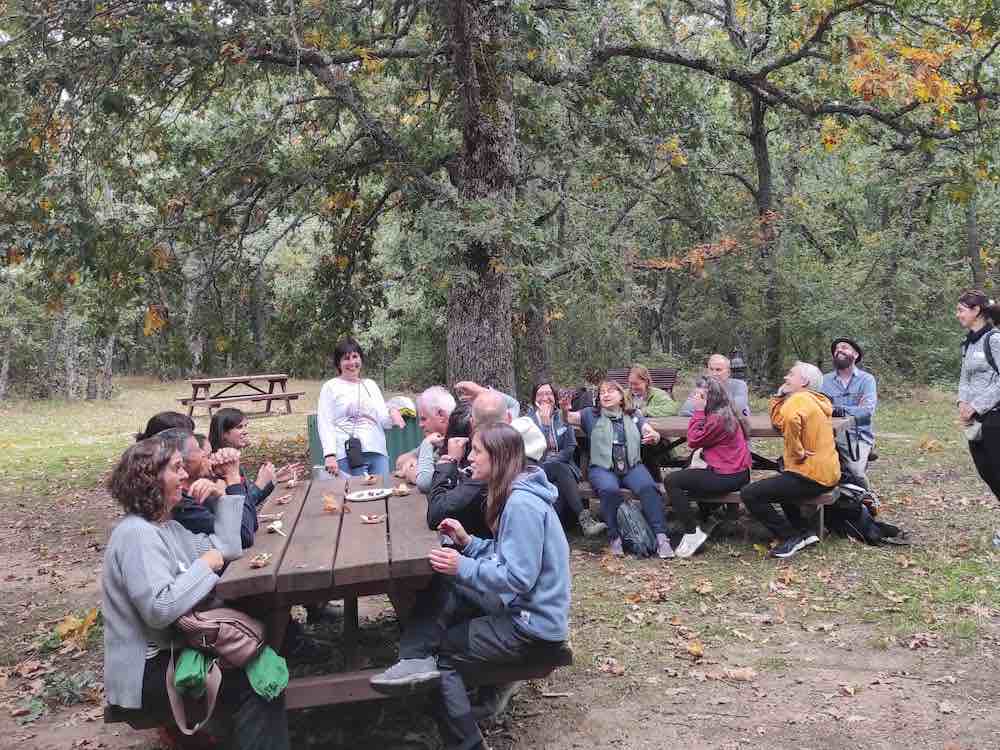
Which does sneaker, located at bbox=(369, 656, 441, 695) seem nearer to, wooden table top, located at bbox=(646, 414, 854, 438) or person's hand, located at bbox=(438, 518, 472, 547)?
person's hand, located at bbox=(438, 518, 472, 547)

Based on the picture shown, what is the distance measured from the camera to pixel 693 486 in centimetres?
689

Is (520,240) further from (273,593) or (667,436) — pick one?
(273,593)

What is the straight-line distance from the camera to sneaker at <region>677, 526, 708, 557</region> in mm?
6723

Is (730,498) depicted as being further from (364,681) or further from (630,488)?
(364,681)

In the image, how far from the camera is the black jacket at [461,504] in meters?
4.07

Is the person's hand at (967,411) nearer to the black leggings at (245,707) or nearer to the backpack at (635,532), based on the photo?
the backpack at (635,532)

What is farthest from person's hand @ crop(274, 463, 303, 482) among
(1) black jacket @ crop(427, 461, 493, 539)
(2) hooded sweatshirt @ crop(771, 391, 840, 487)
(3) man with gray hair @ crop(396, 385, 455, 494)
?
(2) hooded sweatshirt @ crop(771, 391, 840, 487)

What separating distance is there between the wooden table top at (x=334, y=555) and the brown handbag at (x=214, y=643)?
93mm

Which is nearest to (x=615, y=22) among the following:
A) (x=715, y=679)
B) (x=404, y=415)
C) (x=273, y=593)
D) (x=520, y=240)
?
(x=520, y=240)

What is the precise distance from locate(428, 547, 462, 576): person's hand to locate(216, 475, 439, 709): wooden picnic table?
0.04m

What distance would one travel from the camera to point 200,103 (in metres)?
9.34

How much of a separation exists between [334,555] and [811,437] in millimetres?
4131

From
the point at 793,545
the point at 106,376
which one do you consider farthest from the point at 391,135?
the point at 106,376

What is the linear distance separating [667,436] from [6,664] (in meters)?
4.84
